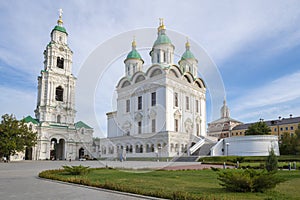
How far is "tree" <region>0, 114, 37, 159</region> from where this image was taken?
40000mm

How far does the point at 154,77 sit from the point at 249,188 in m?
38.6

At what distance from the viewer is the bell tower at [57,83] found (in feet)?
187

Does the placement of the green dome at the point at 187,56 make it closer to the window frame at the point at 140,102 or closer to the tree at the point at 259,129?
the window frame at the point at 140,102

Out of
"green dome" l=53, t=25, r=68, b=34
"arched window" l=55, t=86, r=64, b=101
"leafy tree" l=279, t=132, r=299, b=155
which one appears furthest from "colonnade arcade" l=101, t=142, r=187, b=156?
"green dome" l=53, t=25, r=68, b=34

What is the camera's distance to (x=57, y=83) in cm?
5912

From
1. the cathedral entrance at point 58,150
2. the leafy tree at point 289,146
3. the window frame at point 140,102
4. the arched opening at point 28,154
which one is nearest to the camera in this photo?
the leafy tree at point 289,146

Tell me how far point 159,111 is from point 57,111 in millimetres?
25205

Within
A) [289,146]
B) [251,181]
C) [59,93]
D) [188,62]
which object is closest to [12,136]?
[59,93]

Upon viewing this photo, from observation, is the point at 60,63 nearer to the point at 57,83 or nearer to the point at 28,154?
the point at 57,83

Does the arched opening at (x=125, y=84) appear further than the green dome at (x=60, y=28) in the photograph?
No

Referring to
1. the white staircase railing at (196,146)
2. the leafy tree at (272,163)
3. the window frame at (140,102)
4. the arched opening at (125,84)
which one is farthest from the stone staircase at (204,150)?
the leafy tree at (272,163)

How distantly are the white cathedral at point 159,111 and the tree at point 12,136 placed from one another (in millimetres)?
15061

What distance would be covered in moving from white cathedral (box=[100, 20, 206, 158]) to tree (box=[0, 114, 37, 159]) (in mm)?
15061

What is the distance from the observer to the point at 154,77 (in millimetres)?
46656
